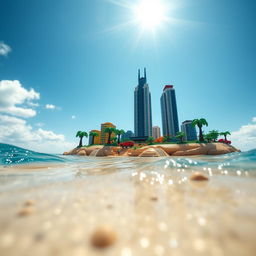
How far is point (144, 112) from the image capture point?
89000 millimetres

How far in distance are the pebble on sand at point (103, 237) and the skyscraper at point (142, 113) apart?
282 ft

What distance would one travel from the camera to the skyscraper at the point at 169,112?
8516 centimetres

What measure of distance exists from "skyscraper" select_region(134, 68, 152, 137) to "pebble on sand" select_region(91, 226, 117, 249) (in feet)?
282

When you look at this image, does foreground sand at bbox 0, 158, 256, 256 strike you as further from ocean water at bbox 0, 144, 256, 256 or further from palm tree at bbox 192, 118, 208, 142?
palm tree at bbox 192, 118, 208, 142

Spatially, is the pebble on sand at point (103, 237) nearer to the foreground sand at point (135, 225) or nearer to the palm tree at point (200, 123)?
the foreground sand at point (135, 225)

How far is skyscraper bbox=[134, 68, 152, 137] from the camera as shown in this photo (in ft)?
285

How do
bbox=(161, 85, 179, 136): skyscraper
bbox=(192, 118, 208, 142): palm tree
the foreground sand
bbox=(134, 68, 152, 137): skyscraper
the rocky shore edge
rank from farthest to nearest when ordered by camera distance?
bbox=(134, 68, 152, 137): skyscraper
bbox=(161, 85, 179, 136): skyscraper
bbox=(192, 118, 208, 142): palm tree
the rocky shore edge
the foreground sand

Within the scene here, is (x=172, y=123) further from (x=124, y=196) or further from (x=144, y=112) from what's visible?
(x=124, y=196)

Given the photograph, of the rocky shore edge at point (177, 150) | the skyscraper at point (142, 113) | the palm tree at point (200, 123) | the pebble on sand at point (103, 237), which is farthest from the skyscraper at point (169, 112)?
the pebble on sand at point (103, 237)

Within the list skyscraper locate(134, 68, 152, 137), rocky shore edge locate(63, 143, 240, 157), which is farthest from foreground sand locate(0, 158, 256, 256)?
skyscraper locate(134, 68, 152, 137)

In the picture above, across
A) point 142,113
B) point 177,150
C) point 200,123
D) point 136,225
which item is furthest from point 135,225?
point 142,113

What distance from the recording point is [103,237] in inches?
29.4

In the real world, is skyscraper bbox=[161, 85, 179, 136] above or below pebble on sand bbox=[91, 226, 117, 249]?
above

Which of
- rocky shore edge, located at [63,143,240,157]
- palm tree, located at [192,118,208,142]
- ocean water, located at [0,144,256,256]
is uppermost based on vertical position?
palm tree, located at [192,118,208,142]
